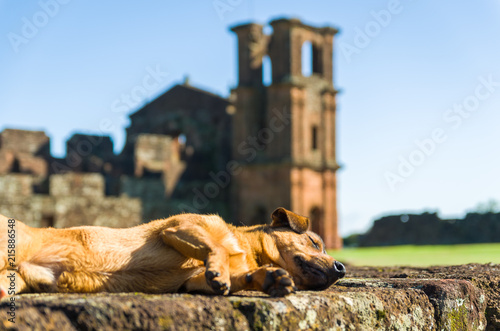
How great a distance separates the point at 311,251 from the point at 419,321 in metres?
0.73

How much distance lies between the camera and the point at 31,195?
1136 inches

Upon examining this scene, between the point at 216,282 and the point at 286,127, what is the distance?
2905 cm

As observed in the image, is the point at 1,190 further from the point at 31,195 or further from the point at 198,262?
the point at 198,262

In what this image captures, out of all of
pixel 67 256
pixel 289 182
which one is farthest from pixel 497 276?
pixel 289 182

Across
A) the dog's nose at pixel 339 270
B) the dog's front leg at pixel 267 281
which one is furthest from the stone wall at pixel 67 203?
the dog's front leg at pixel 267 281

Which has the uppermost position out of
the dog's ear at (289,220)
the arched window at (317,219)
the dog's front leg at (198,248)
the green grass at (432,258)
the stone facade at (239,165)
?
the stone facade at (239,165)

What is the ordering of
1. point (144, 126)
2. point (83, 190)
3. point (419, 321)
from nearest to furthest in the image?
point (419, 321) < point (83, 190) < point (144, 126)

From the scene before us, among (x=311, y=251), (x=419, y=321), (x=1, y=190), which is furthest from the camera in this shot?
(x=1, y=190)

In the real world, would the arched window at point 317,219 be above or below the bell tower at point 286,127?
below

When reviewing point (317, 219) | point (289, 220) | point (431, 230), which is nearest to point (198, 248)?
point (289, 220)

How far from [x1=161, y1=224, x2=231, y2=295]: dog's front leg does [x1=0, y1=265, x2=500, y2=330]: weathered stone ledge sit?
22cm

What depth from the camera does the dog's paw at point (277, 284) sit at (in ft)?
9.54

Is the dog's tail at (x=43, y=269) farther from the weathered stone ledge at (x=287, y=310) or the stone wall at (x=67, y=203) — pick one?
the stone wall at (x=67, y=203)

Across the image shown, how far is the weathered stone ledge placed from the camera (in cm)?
221
